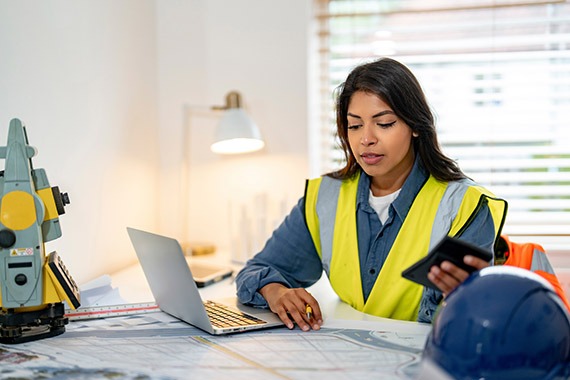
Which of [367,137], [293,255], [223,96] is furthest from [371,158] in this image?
[223,96]

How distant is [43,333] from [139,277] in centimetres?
72

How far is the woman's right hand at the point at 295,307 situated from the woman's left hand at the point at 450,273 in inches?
13.0

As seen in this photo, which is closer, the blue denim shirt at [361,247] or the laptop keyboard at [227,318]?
the laptop keyboard at [227,318]

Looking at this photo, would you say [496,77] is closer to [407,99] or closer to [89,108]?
[407,99]

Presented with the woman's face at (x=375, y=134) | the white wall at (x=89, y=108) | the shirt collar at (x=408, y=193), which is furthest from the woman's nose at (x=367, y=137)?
the white wall at (x=89, y=108)

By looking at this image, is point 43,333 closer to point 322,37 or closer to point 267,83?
point 267,83

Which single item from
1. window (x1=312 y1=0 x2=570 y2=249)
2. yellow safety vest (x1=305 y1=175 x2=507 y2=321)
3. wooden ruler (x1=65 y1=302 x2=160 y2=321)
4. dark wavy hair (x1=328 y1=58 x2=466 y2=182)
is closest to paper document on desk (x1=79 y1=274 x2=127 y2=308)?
wooden ruler (x1=65 y1=302 x2=160 y2=321)

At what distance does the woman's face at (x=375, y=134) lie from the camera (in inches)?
61.1

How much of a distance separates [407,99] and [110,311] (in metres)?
0.89

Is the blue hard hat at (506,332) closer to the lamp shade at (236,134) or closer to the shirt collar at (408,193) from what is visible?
the shirt collar at (408,193)

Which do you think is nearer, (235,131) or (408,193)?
(408,193)

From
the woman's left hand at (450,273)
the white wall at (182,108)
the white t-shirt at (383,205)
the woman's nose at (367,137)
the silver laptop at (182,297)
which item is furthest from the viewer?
the white wall at (182,108)

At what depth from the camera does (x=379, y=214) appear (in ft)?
5.43

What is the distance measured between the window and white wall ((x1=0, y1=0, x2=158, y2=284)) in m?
0.71
